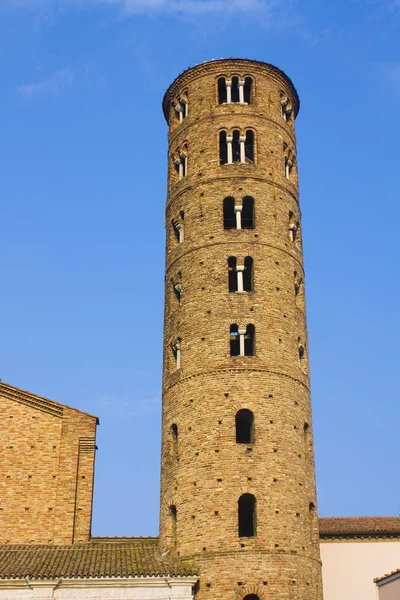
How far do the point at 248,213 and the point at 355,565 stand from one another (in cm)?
1205

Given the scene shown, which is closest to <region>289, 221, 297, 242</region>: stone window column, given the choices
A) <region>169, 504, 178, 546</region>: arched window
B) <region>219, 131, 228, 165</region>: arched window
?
<region>219, 131, 228, 165</region>: arched window

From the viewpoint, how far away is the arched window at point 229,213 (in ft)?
84.8

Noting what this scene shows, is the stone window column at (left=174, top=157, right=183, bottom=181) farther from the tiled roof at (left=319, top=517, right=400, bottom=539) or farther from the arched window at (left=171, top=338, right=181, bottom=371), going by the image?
the tiled roof at (left=319, top=517, right=400, bottom=539)

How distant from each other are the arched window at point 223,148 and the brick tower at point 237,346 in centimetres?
5

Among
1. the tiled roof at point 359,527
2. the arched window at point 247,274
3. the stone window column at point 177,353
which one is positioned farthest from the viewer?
the tiled roof at point 359,527

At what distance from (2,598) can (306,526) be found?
807 cm

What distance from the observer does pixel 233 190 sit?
84.4 feet

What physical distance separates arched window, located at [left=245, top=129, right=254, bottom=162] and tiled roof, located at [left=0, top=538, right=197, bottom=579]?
12746mm

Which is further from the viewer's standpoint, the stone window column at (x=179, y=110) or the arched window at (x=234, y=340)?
the stone window column at (x=179, y=110)

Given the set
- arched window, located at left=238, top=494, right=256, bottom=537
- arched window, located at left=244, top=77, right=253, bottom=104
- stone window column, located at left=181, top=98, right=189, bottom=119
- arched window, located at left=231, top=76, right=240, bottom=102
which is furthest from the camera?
stone window column, located at left=181, top=98, right=189, bottom=119

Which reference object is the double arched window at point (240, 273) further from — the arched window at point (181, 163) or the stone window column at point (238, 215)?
the arched window at point (181, 163)

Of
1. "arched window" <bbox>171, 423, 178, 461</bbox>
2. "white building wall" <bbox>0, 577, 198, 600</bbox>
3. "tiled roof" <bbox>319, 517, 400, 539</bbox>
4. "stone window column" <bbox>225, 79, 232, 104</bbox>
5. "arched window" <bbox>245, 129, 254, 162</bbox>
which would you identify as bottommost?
"white building wall" <bbox>0, 577, 198, 600</bbox>

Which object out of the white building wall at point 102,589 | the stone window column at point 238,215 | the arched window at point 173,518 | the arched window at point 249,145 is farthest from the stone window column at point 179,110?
the white building wall at point 102,589

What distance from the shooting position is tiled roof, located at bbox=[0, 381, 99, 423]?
2480 centimetres
